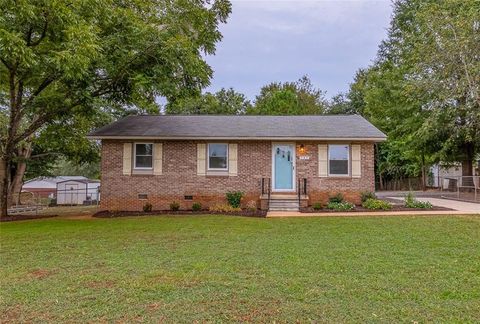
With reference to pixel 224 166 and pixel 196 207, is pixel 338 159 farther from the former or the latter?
pixel 196 207

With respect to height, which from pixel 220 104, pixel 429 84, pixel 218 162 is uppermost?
pixel 220 104

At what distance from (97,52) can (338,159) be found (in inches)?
354

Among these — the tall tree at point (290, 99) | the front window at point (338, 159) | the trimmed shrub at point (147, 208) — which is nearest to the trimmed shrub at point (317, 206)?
the front window at point (338, 159)

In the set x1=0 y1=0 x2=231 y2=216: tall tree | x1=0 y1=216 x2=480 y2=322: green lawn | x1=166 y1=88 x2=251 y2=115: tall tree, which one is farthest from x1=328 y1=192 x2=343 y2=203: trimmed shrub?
x1=166 y1=88 x2=251 y2=115: tall tree

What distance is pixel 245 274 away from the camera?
4934 millimetres

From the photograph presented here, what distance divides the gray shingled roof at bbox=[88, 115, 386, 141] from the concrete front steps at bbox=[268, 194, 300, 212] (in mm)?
2274

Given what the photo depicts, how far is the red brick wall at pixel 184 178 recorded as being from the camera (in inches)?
522

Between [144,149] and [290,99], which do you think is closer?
[144,149]

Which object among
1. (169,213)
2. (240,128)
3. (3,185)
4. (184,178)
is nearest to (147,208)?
(169,213)

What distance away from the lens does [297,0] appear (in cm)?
1614

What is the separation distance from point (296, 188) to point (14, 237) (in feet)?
30.0

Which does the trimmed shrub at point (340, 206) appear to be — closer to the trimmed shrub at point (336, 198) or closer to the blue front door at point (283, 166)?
the trimmed shrub at point (336, 198)

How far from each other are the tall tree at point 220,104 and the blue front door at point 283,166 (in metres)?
17.1

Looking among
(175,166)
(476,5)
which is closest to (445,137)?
(476,5)
